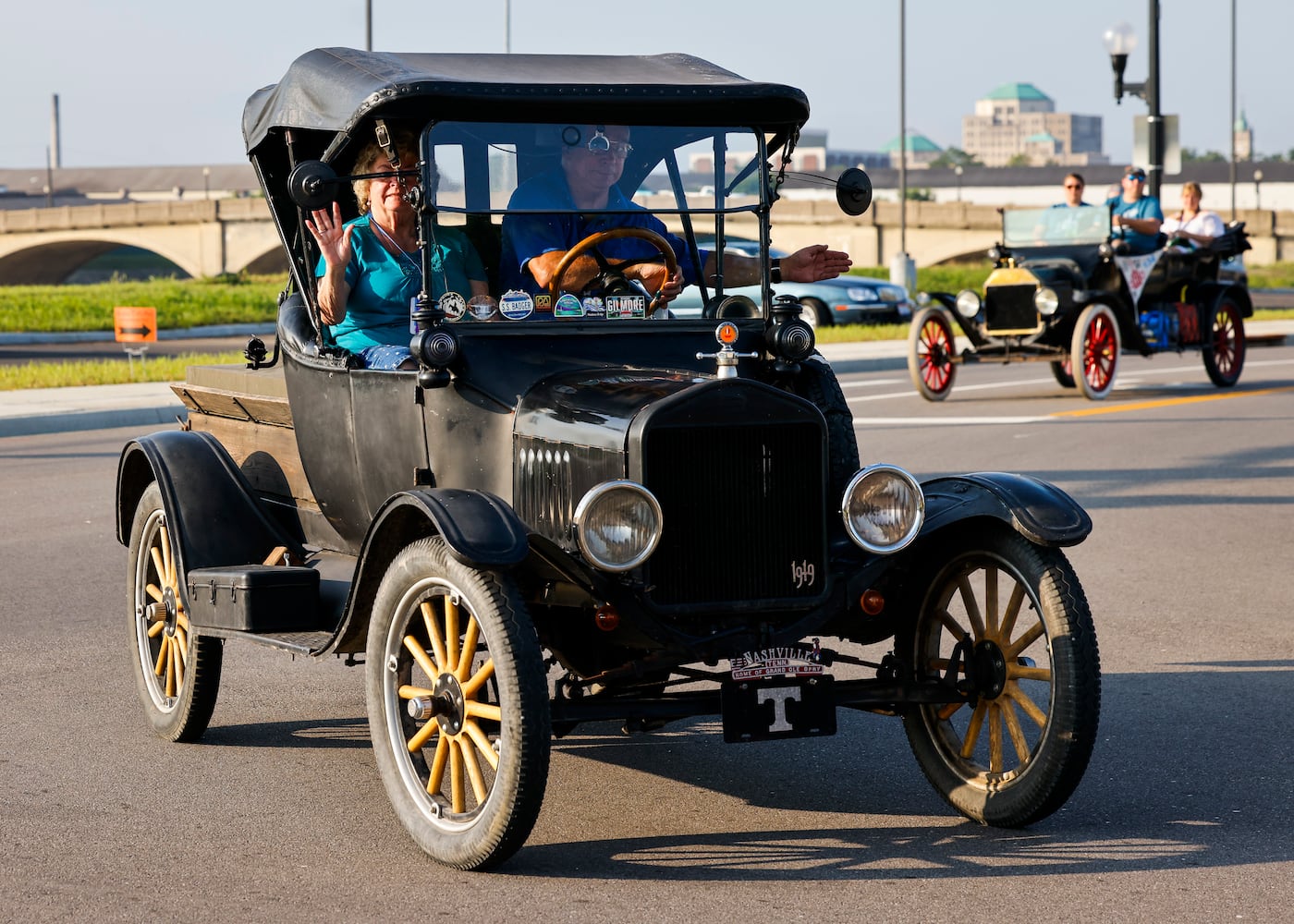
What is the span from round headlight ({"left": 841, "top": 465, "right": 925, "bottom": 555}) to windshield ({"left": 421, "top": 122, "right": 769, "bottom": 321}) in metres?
1.11

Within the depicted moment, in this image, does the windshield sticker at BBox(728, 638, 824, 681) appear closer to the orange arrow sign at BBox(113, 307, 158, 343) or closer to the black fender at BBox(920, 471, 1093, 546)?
the black fender at BBox(920, 471, 1093, 546)

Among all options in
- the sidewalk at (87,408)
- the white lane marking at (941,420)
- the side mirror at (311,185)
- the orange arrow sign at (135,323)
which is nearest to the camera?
the side mirror at (311,185)

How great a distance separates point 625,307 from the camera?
5438 millimetres

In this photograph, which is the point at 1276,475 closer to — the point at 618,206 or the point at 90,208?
the point at 618,206

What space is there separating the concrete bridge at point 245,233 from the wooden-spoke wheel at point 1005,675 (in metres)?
53.9

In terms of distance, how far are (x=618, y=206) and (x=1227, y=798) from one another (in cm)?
248

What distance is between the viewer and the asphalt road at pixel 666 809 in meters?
4.20

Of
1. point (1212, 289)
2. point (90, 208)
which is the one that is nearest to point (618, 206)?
point (1212, 289)

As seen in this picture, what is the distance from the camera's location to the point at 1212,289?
18.9 m

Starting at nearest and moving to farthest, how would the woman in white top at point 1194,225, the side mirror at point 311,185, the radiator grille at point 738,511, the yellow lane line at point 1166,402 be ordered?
the radiator grille at point 738,511
the side mirror at point 311,185
the yellow lane line at point 1166,402
the woman in white top at point 1194,225

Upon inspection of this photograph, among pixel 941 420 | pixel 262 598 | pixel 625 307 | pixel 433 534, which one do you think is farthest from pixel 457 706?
pixel 941 420

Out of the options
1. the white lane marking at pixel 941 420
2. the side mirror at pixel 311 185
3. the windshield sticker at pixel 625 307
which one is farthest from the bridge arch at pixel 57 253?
the side mirror at pixel 311 185

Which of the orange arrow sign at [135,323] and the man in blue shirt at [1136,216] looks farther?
the orange arrow sign at [135,323]

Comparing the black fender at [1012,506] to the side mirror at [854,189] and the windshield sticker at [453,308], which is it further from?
the windshield sticker at [453,308]
